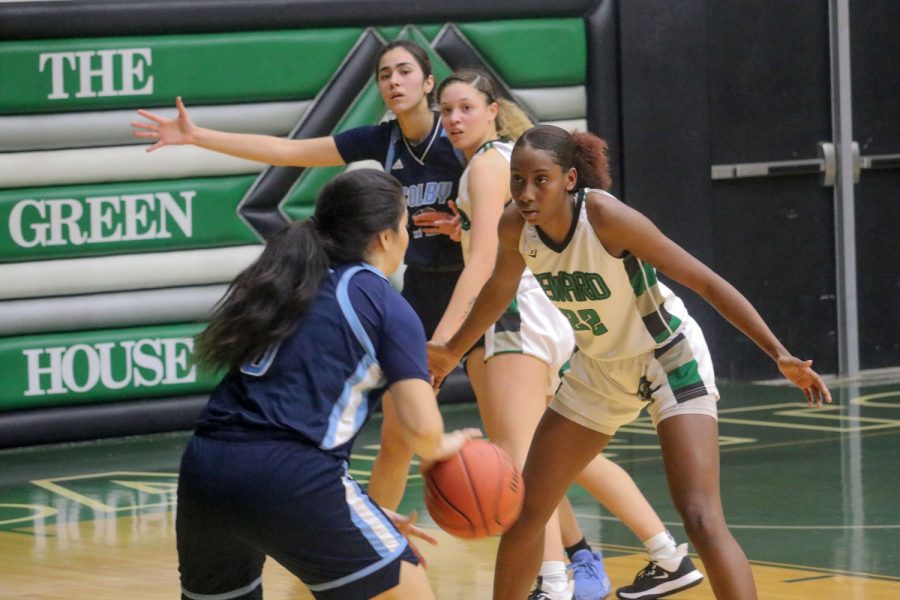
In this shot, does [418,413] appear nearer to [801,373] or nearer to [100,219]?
[801,373]

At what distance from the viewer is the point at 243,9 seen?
988 centimetres

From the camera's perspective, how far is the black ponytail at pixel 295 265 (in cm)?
367

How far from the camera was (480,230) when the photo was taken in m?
5.40

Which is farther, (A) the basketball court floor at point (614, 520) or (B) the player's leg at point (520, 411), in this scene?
(A) the basketball court floor at point (614, 520)

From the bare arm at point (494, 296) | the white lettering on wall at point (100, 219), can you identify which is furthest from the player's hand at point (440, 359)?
the white lettering on wall at point (100, 219)

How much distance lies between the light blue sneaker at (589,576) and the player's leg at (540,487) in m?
0.79

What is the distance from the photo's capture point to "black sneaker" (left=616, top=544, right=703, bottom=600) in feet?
17.7

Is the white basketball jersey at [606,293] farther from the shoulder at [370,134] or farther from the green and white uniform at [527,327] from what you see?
the shoulder at [370,134]

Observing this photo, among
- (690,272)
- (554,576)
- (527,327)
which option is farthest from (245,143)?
(690,272)

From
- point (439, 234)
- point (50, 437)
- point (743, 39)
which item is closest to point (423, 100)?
point (439, 234)

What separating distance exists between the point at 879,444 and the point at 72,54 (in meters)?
4.79

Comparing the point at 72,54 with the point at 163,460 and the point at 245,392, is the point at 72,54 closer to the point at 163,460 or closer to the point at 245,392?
the point at 163,460

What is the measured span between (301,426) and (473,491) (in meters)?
0.50

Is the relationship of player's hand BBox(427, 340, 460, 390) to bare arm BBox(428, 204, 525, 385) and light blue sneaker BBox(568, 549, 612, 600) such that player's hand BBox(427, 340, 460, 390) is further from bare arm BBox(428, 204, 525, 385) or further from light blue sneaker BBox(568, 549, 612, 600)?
light blue sneaker BBox(568, 549, 612, 600)
